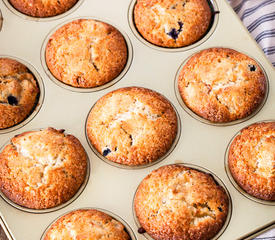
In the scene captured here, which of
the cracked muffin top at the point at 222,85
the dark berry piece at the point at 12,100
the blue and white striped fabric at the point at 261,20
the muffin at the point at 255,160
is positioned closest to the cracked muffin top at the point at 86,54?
the dark berry piece at the point at 12,100

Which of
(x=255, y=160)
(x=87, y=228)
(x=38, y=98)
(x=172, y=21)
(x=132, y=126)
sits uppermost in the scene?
(x=172, y=21)

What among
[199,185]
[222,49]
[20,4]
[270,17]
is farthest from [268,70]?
[20,4]

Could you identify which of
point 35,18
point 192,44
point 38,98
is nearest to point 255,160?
point 192,44

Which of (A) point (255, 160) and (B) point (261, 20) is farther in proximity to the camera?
(B) point (261, 20)

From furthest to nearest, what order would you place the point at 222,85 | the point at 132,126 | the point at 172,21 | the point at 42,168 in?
the point at 172,21
the point at 222,85
the point at 132,126
the point at 42,168

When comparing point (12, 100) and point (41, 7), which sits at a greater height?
point (41, 7)

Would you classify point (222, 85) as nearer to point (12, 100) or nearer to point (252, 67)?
point (252, 67)

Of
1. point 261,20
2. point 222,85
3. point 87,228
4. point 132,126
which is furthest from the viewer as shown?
point 261,20
